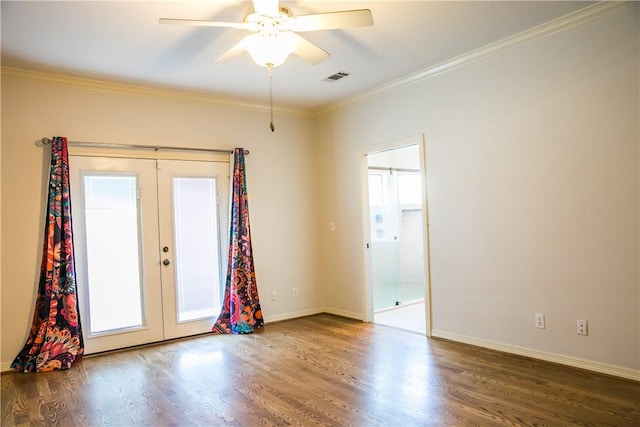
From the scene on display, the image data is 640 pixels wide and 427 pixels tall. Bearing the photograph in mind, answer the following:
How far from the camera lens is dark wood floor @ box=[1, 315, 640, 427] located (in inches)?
106

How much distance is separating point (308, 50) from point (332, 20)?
437 millimetres

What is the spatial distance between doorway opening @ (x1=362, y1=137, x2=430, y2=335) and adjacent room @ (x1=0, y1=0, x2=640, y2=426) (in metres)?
0.22

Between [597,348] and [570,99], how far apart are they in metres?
1.89

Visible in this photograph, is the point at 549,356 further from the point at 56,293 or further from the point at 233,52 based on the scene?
the point at 56,293

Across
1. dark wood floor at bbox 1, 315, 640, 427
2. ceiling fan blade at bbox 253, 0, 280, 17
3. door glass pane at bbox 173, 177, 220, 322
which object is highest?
ceiling fan blade at bbox 253, 0, 280, 17

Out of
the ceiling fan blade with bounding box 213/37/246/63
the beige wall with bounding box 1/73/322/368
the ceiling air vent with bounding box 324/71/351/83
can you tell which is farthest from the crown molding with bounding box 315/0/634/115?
the ceiling fan blade with bounding box 213/37/246/63

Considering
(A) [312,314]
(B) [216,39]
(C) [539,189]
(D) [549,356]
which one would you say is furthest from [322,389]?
(B) [216,39]

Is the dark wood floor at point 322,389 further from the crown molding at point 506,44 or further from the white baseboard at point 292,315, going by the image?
the crown molding at point 506,44

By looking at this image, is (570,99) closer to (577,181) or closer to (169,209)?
(577,181)

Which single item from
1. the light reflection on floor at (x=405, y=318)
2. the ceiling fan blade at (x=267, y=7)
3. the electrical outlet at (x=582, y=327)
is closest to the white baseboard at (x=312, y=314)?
the light reflection on floor at (x=405, y=318)

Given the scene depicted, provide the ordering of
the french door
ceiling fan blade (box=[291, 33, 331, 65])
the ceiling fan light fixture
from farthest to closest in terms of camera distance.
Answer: the french door → ceiling fan blade (box=[291, 33, 331, 65]) → the ceiling fan light fixture

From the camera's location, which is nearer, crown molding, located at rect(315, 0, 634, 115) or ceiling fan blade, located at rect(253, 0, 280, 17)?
ceiling fan blade, located at rect(253, 0, 280, 17)

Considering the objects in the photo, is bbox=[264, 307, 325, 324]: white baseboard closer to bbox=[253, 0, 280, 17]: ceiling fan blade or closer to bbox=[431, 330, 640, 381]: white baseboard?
bbox=[431, 330, 640, 381]: white baseboard

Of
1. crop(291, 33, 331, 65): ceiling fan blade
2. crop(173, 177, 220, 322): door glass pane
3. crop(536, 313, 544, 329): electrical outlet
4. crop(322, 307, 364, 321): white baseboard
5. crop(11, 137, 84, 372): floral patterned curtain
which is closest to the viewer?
crop(291, 33, 331, 65): ceiling fan blade
